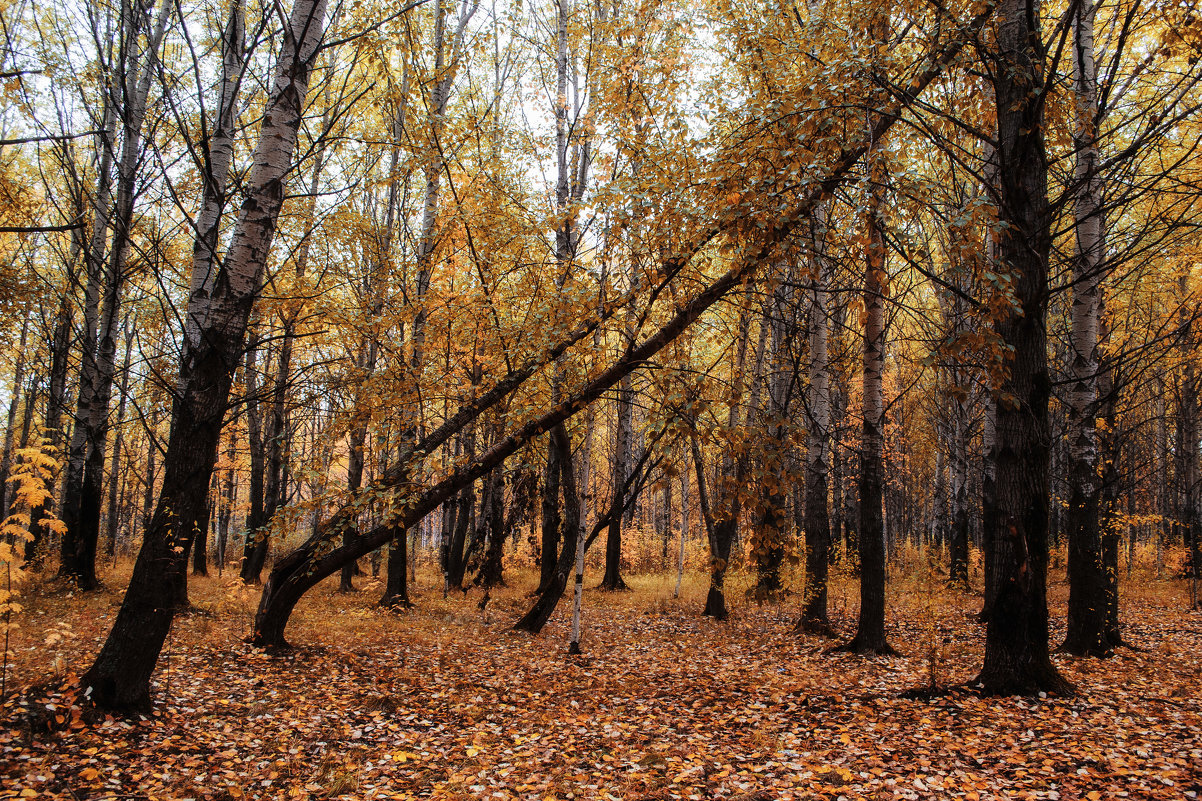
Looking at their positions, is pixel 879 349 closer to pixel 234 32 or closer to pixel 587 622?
pixel 587 622

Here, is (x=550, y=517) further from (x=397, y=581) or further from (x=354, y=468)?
(x=354, y=468)

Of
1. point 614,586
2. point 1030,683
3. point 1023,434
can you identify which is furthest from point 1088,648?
point 614,586

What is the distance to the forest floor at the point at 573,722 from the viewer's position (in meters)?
3.90

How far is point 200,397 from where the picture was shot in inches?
181

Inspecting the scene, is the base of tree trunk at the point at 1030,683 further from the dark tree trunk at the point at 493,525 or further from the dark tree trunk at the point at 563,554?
the dark tree trunk at the point at 493,525

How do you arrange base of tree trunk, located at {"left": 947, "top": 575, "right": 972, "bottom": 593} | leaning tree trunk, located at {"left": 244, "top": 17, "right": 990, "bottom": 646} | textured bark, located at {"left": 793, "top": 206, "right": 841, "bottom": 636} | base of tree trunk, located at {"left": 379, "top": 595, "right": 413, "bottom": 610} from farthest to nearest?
base of tree trunk, located at {"left": 947, "top": 575, "right": 972, "bottom": 593} → base of tree trunk, located at {"left": 379, "top": 595, "right": 413, "bottom": 610} → textured bark, located at {"left": 793, "top": 206, "right": 841, "bottom": 636} → leaning tree trunk, located at {"left": 244, "top": 17, "right": 990, "bottom": 646}

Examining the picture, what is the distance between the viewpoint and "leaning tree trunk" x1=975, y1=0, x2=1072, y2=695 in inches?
207

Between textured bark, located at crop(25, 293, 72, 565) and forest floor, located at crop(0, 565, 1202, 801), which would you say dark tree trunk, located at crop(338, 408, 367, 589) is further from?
textured bark, located at crop(25, 293, 72, 565)

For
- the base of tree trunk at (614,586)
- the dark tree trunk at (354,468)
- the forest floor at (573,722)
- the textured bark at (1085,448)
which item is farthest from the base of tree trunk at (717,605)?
the dark tree trunk at (354,468)

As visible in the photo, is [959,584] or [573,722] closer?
[573,722]

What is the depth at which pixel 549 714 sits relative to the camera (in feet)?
19.3

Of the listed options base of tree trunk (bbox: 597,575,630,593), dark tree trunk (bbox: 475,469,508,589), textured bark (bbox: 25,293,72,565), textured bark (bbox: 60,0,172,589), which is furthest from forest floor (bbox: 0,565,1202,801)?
base of tree trunk (bbox: 597,575,630,593)

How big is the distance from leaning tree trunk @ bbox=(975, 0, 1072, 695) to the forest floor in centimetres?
44

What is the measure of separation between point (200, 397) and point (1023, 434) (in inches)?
281
